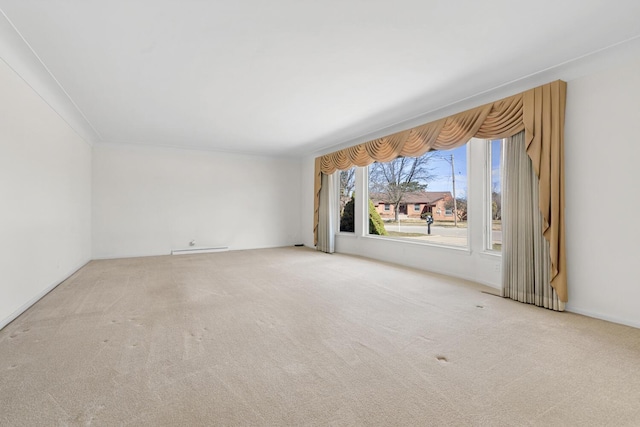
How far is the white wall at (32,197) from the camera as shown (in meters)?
2.58

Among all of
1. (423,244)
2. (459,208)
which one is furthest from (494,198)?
(423,244)

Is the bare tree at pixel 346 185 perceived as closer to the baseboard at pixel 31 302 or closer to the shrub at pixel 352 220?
the shrub at pixel 352 220

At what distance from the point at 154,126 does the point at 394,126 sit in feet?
13.6

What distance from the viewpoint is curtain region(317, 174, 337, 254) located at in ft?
21.7

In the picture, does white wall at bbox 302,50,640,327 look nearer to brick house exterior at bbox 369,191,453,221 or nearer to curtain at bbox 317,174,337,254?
brick house exterior at bbox 369,191,453,221

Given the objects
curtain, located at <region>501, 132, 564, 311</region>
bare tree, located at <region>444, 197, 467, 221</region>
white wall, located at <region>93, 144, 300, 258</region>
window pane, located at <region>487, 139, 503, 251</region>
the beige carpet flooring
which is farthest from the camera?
white wall, located at <region>93, 144, 300, 258</region>

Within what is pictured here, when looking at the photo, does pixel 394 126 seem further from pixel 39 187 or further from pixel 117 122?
pixel 39 187

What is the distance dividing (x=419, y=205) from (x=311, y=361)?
3906 millimetres

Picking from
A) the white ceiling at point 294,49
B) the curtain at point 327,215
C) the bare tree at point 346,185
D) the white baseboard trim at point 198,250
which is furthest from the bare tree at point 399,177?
the white baseboard trim at point 198,250

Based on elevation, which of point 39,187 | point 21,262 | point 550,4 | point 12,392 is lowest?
point 12,392

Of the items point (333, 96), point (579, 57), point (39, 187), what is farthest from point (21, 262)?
point (579, 57)

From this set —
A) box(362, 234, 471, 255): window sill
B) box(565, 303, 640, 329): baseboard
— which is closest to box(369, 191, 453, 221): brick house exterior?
box(362, 234, 471, 255): window sill

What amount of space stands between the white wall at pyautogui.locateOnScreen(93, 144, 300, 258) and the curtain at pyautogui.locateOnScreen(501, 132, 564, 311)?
5.42 metres

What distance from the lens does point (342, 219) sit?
676 cm
